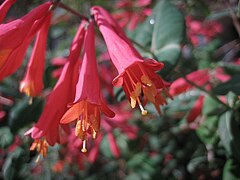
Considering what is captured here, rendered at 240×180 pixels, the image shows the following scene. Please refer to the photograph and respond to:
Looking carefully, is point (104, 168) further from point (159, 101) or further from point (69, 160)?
point (159, 101)

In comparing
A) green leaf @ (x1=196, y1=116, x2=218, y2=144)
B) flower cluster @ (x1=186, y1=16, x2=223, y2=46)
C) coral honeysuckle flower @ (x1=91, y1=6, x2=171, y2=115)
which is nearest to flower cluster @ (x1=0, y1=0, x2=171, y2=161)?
coral honeysuckle flower @ (x1=91, y1=6, x2=171, y2=115)

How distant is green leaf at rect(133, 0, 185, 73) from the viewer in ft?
3.23

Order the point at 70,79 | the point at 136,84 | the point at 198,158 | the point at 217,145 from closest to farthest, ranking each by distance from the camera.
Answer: the point at 136,84
the point at 70,79
the point at 217,145
the point at 198,158

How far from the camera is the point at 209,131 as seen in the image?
103 centimetres

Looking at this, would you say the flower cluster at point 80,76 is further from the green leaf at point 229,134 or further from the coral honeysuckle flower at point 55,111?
the green leaf at point 229,134

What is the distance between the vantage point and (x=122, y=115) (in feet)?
5.50

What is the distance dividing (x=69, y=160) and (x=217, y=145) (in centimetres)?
89

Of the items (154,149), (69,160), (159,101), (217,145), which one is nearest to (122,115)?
(154,149)

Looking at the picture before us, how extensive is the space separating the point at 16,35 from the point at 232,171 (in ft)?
1.91

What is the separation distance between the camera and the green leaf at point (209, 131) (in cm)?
102

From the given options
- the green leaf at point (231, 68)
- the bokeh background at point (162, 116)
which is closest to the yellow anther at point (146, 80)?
the bokeh background at point (162, 116)

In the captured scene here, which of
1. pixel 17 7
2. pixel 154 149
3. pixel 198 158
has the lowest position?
pixel 154 149

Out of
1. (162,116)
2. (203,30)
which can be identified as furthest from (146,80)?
(203,30)

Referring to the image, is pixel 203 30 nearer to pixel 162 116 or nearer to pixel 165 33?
pixel 162 116
